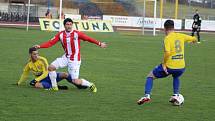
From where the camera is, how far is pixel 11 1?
2362 inches

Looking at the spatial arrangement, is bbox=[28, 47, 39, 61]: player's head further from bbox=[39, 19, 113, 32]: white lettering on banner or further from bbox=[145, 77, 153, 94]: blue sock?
bbox=[39, 19, 113, 32]: white lettering on banner

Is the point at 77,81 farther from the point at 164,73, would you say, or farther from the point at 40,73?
the point at 164,73

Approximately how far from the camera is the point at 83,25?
141ft

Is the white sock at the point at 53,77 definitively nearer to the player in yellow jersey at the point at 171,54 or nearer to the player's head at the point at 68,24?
the player's head at the point at 68,24

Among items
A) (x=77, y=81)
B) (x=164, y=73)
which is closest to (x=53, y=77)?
(x=77, y=81)

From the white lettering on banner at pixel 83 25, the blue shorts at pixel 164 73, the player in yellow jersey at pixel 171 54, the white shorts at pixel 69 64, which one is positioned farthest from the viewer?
the white lettering on banner at pixel 83 25

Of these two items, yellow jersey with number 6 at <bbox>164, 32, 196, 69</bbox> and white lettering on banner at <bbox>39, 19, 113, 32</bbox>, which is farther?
white lettering on banner at <bbox>39, 19, 113, 32</bbox>

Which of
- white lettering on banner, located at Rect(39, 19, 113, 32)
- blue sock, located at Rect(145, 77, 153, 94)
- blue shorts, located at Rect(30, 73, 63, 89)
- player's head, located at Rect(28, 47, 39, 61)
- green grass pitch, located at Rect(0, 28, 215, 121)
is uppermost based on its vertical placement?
white lettering on banner, located at Rect(39, 19, 113, 32)

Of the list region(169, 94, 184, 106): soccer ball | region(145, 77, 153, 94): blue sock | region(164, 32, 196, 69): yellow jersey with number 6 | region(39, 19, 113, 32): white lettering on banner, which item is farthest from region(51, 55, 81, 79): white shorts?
region(39, 19, 113, 32): white lettering on banner

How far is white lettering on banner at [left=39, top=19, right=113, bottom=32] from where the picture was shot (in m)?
42.1

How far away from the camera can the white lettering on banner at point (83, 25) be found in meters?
42.1

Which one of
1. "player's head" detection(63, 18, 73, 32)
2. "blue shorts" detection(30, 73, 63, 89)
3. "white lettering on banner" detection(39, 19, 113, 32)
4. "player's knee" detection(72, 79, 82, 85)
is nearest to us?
"player's head" detection(63, 18, 73, 32)

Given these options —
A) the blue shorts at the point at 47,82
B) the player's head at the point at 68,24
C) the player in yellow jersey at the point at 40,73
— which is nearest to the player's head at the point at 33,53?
the player in yellow jersey at the point at 40,73

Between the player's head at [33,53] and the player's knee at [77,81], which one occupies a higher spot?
the player's head at [33,53]
